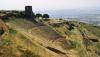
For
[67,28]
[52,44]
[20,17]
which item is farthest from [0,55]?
[67,28]

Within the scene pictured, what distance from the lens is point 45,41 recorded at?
1383 inches

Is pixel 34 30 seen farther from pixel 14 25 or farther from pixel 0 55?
pixel 0 55

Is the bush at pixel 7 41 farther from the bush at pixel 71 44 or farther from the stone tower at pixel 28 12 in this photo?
the stone tower at pixel 28 12

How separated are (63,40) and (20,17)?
27.3 ft

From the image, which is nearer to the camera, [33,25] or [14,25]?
[14,25]

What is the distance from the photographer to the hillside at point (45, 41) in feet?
97.4

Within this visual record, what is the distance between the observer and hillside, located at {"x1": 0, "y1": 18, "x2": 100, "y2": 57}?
29691 mm

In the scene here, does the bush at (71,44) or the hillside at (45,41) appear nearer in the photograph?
the hillside at (45,41)

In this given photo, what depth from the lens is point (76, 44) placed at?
3747 cm

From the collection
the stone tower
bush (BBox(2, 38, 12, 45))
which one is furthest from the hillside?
the stone tower

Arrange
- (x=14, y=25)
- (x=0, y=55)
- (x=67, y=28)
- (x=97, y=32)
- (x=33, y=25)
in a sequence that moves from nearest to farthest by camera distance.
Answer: (x=0, y=55) → (x=14, y=25) → (x=33, y=25) → (x=67, y=28) → (x=97, y=32)

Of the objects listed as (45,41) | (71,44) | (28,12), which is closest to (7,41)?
(45,41)

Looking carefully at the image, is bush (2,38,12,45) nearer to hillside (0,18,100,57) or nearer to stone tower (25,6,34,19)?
hillside (0,18,100,57)

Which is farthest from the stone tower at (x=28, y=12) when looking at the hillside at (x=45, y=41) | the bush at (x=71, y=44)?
the bush at (x=71, y=44)
